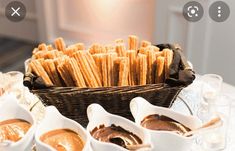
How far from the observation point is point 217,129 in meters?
0.91

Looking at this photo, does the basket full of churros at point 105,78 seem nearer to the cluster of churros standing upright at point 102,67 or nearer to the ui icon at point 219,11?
the cluster of churros standing upright at point 102,67

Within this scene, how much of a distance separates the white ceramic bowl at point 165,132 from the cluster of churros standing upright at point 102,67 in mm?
Answer: 100

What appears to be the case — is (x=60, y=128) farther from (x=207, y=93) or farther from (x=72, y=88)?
(x=207, y=93)

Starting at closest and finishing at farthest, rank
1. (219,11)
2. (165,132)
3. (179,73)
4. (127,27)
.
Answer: (165,132) < (179,73) < (219,11) < (127,27)

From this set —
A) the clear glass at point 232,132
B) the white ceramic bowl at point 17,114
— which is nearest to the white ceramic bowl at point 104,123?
the white ceramic bowl at point 17,114

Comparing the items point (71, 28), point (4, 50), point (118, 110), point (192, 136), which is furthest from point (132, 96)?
point (4, 50)

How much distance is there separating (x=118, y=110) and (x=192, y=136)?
23cm

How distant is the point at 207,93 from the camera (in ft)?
3.41

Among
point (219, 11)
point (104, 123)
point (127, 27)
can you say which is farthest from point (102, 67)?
point (127, 27)

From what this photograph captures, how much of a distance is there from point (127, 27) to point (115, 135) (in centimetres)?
152

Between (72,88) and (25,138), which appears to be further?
(72,88)

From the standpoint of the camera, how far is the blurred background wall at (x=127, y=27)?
5.70ft

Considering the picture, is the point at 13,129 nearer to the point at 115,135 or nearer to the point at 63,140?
the point at 63,140

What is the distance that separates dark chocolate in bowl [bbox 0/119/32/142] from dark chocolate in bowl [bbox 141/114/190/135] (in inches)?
10.0
